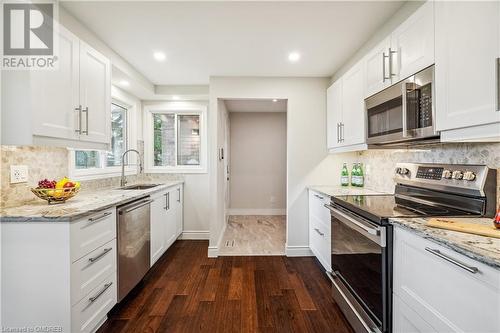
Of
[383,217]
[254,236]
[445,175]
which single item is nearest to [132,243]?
[383,217]

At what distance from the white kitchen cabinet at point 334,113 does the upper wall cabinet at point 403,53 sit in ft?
2.01

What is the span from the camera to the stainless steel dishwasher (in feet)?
6.52

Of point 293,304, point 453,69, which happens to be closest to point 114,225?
point 293,304

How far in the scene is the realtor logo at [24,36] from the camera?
57.4 inches

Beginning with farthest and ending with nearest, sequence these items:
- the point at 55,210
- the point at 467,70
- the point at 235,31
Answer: the point at 235,31, the point at 55,210, the point at 467,70

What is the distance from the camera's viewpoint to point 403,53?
1.67m

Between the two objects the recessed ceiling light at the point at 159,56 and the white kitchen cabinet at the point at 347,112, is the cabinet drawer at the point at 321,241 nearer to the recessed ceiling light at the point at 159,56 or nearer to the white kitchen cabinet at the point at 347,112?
the white kitchen cabinet at the point at 347,112

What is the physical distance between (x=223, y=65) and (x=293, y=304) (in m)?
2.62

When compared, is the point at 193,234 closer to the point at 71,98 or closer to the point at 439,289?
the point at 71,98

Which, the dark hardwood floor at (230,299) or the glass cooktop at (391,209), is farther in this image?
the dark hardwood floor at (230,299)

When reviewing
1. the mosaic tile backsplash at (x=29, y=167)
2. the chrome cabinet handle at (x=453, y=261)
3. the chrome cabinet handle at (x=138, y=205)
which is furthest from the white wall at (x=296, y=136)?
the chrome cabinet handle at (x=453, y=261)

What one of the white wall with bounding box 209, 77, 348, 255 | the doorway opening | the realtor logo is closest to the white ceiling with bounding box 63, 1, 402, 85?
the white wall with bounding box 209, 77, 348, 255

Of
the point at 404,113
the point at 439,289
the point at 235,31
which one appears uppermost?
the point at 235,31

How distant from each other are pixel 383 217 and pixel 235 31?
6.21 feet
